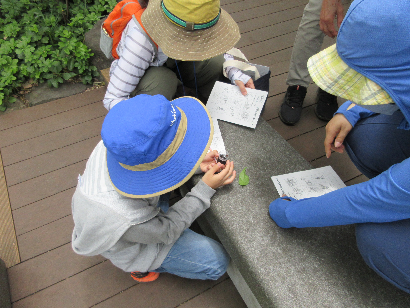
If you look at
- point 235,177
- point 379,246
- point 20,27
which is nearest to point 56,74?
point 20,27

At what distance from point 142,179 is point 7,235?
1.12 m

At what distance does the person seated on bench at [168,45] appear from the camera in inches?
41.3

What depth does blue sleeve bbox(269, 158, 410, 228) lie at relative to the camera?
2.35ft

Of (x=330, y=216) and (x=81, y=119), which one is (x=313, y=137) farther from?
(x=81, y=119)

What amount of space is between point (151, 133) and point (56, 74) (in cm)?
180

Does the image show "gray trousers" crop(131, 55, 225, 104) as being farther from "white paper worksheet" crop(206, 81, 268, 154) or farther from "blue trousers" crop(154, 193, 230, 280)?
"blue trousers" crop(154, 193, 230, 280)

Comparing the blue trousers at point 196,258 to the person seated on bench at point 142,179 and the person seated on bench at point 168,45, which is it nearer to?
the person seated on bench at point 142,179

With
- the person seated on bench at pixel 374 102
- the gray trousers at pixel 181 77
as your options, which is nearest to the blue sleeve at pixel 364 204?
the person seated on bench at pixel 374 102

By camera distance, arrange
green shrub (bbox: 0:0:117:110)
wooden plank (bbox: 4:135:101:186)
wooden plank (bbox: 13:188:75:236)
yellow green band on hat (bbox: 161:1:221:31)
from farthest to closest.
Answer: green shrub (bbox: 0:0:117:110)
wooden plank (bbox: 4:135:101:186)
wooden plank (bbox: 13:188:75:236)
yellow green band on hat (bbox: 161:1:221:31)

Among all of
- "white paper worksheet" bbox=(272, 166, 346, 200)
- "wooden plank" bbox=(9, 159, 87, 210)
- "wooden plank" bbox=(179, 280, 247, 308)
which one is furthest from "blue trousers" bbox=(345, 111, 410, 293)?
"wooden plank" bbox=(9, 159, 87, 210)

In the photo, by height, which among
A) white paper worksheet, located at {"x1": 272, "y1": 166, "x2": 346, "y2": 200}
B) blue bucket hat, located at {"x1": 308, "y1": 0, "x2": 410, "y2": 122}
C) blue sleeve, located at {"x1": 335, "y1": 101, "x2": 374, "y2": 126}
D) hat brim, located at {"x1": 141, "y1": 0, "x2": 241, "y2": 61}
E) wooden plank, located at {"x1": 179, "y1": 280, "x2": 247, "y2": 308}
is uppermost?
blue bucket hat, located at {"x1": 308, "y1": 0, "x2": 410, "y2": 122}

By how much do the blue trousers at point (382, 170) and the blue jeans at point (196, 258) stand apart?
Answer: 1.89ft

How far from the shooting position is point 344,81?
2.67ft

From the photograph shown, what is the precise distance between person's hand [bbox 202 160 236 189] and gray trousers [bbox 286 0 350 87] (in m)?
0.95
